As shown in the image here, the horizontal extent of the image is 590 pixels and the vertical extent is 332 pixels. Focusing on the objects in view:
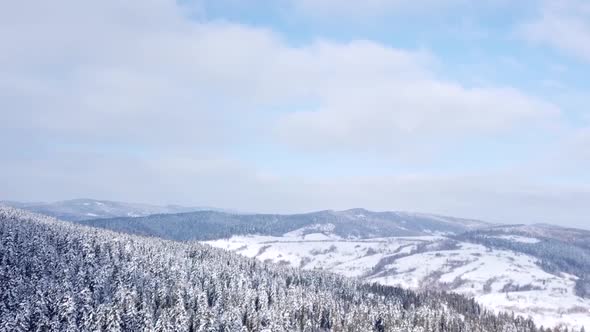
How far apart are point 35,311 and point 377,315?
117005mm

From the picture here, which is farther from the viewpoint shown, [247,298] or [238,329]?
[247,298]

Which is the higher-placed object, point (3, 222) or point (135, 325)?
point (3, 222)

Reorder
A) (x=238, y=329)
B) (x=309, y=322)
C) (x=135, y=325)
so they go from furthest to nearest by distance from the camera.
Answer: (x=309, y=322) → (x=238, y=329) → (x=135, y=325)

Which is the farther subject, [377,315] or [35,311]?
[377,315]

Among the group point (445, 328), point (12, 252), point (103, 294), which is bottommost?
point (445, 328)

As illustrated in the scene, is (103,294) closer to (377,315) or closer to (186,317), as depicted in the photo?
(186,317)

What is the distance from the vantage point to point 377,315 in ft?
614

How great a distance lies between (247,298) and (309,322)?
75.6 ft

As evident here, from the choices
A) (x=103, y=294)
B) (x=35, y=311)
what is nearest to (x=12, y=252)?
(x=103, y=294)

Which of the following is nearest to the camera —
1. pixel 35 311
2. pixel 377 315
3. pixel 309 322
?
pixel 35 311

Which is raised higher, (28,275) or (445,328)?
(28,275)

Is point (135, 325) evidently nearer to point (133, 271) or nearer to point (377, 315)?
point (133, 271)

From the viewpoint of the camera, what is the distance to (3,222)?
7692 inches

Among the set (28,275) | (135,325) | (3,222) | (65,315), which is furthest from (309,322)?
(3,222)
